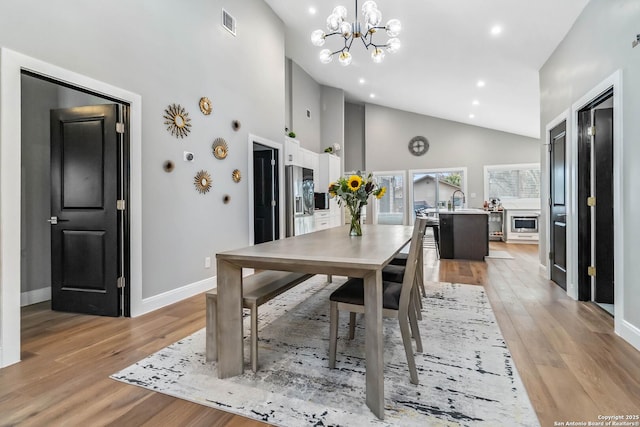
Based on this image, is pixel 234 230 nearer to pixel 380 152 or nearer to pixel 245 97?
pixel 245 97

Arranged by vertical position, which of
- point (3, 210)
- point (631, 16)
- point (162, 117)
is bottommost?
point (3, 210)

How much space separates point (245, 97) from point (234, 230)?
1.84m

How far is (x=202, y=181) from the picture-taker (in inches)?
140

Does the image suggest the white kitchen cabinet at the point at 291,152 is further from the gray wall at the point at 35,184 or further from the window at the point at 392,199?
the window at the point at 392,199

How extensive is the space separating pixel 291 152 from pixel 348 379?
440 centimetres

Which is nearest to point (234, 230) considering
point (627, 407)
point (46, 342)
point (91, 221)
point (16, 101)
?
point (91, 221)

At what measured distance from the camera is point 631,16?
221 centimetres

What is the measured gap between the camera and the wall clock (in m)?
9.07

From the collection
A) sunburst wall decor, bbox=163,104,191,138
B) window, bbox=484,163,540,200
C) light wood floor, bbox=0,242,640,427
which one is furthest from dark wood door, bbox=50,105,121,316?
window, bbox=484,163,540,200

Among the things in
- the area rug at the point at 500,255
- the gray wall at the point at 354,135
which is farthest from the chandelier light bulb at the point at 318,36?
the gray wall at the point at 354,135

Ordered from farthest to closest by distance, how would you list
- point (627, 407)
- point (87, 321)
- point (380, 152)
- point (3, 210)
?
point (380, 152) < point (87, 321) < point (3, 210) < point (627, 407)

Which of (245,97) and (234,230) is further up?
(245,97)

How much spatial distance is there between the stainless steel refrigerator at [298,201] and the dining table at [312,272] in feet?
11.4

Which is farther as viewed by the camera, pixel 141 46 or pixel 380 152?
pixel 380 152
